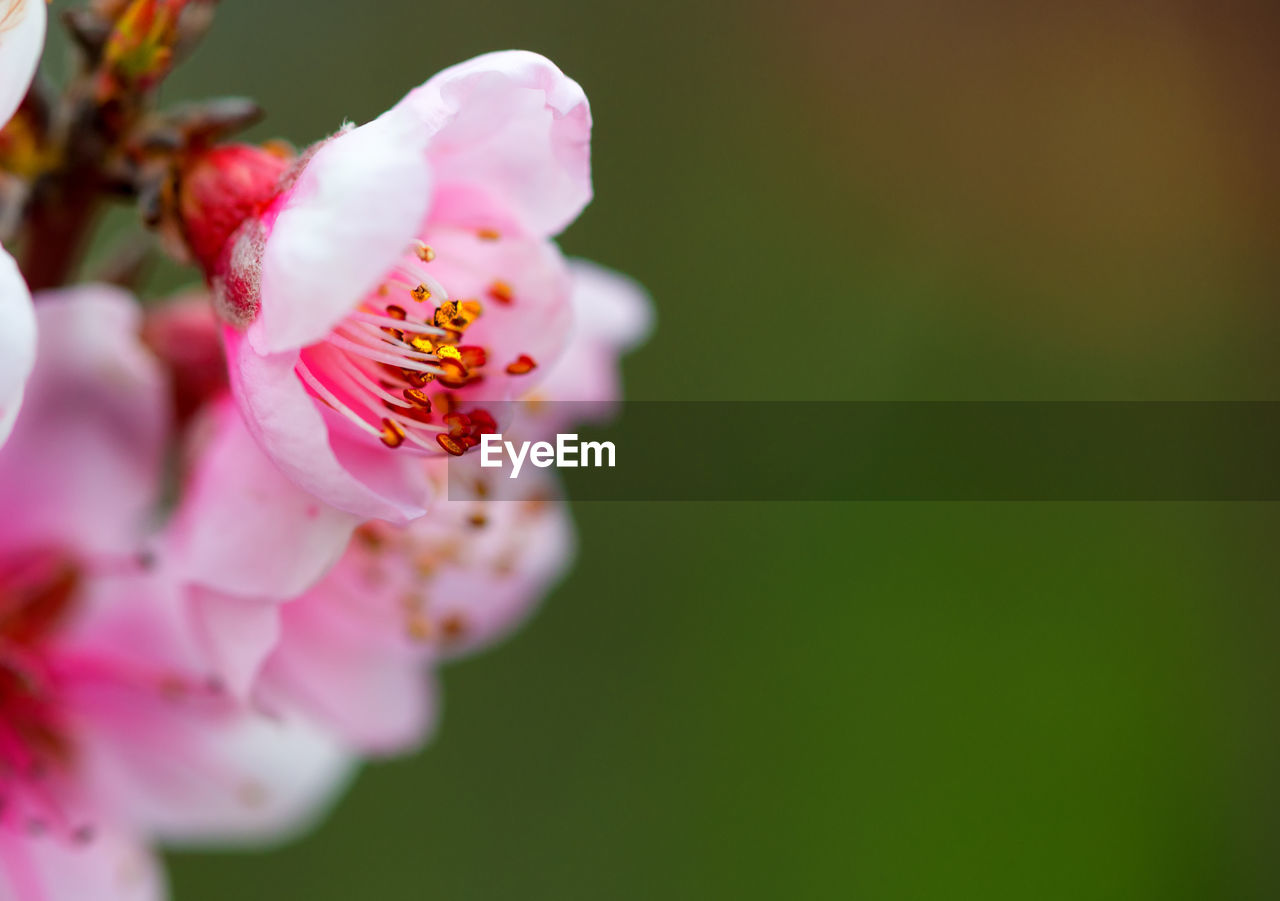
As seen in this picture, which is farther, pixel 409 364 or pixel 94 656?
pixel 94 656

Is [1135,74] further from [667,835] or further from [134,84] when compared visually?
[134,84]

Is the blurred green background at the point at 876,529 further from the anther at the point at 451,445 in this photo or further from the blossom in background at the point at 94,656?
the anther at the point at 451,445

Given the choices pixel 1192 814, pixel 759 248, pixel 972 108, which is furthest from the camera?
pixel 972 108

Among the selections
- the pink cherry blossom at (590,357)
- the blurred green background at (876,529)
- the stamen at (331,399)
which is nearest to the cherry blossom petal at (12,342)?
the stamen at (331,399)

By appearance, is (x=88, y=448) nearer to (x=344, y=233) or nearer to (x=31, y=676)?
(x=31, y=676)

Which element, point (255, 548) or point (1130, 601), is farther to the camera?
point (1130, 601)

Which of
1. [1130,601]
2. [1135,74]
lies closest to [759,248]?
[1135,74]

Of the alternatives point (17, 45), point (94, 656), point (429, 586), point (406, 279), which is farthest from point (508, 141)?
point (94, 656)
